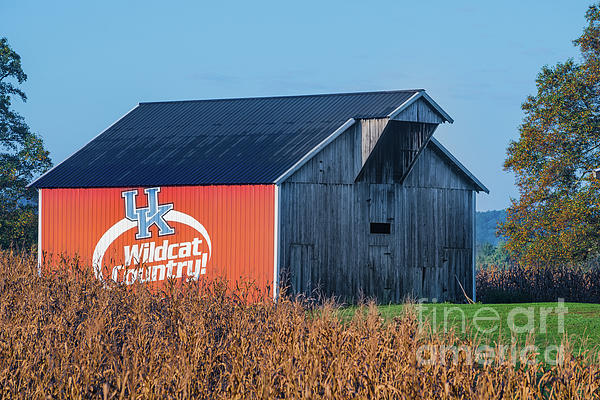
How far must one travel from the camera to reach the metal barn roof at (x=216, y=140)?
1065 inches

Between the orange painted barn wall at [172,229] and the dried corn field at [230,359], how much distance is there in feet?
31.5

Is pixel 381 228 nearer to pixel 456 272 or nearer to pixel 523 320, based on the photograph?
pixel 456 272

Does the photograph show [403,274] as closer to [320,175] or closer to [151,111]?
[320,175]

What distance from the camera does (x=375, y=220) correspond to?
91.9 ft

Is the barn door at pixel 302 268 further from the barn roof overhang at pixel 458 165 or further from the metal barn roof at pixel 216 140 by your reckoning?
the barn roof overhang at pixel 458 165

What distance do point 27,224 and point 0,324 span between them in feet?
92.2

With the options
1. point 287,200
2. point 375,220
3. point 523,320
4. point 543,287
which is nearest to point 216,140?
point 287,200

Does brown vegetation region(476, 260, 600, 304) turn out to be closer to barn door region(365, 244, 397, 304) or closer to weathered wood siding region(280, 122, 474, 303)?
weathered wood siding region(280, 122, 474, 303)

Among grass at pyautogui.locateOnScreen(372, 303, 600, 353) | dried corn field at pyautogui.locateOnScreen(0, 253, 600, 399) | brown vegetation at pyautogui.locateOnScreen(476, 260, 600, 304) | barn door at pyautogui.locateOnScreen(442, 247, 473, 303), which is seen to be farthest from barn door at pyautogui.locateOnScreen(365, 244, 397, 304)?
dried corn field at pyautogui.locateOnScreen(0, 253, 600, 399)

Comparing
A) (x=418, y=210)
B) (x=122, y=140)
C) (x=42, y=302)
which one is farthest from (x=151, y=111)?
(x=42, y=302)

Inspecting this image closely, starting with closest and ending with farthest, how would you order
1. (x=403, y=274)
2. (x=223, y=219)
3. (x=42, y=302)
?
(x=42, y=302) → (x=223, y=219) → (x=403, y=274)

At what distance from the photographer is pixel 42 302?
14.7m

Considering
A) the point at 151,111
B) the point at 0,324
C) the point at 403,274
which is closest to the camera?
the point at 0,324

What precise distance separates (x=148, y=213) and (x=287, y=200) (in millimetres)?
5242
